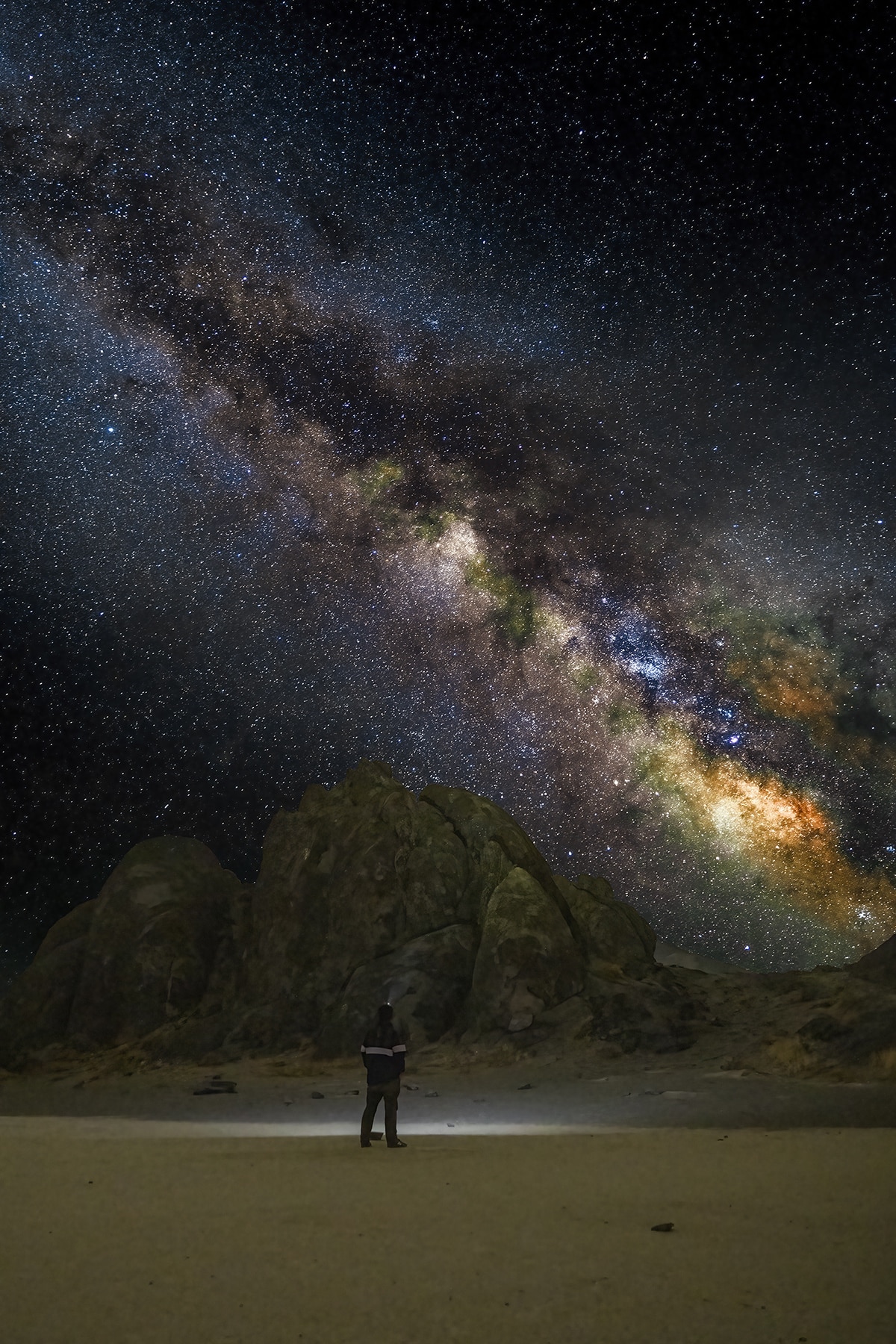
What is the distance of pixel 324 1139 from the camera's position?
16.2 metres

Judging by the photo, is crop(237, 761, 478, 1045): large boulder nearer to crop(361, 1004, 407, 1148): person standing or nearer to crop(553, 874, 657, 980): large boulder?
crop(553, 874, 657, 980): large boulder

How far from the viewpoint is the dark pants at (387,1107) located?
14.2m

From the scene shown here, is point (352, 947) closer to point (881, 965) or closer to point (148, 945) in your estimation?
point (148, 945)

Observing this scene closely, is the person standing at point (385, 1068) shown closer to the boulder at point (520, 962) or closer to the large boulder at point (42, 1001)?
the boulder at point (520, 962)

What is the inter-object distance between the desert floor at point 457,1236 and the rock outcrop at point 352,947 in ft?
65.2

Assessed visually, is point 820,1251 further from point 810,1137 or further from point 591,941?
point 591,941

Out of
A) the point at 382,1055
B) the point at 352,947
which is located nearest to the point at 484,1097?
the point at 382,1055

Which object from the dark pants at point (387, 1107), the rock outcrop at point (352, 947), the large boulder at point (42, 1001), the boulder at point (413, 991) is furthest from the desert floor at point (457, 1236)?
the large boulder at point (42, 1001)

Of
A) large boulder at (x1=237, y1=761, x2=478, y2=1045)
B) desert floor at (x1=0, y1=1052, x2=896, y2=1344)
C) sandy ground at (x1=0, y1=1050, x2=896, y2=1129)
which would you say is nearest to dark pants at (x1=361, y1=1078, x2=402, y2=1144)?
desert floor at (x1=0, y1=1052, x2=896, y2=1344)

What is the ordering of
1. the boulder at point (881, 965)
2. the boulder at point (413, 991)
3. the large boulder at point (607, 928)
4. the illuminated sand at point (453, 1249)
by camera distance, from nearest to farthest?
the illuminated sand at point (453, 1249) → the boulder at point (881, 965) → the boulder at point (413, 991) → the large boulder at point (607, 928)

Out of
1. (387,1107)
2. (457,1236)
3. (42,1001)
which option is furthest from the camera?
(42,1001)

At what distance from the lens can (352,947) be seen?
138 ft

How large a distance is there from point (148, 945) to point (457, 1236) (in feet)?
137

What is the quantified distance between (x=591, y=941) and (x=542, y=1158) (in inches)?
1255
